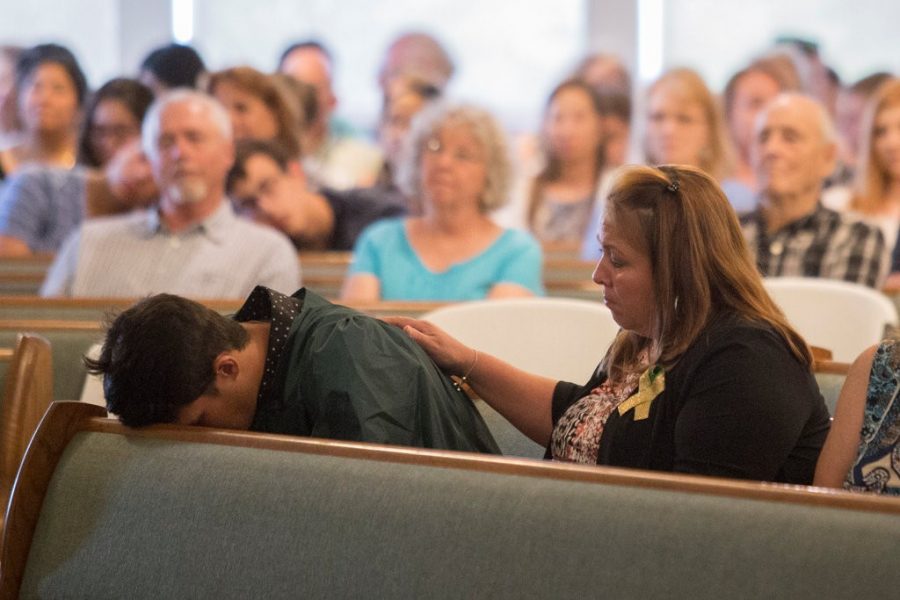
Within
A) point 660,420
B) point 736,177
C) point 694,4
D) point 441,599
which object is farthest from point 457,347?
point 694,4

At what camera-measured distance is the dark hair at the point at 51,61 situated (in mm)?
5570

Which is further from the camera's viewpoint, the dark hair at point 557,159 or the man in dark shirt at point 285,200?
the dark hair at point 557,159

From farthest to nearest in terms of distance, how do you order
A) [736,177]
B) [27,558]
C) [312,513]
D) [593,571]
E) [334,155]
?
[334,155] → [736,177] → [27,558] → [312,513] → [593,571]

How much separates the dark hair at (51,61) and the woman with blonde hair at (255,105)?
726mm

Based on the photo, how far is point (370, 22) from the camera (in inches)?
326

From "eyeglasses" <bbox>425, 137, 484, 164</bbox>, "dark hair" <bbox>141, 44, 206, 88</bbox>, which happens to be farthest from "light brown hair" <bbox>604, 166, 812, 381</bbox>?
"dark hair" <bbox>141, 44, 206, 88</bbox>

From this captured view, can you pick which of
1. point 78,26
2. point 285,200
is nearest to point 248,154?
point 285,200

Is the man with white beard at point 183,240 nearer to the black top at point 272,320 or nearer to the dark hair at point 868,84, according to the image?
the black top at point 272,320

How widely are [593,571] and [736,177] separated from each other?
4.38m

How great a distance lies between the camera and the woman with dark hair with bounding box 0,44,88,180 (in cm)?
556

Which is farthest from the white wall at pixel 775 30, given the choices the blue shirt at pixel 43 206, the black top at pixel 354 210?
the blue shirt at pixel 43 206

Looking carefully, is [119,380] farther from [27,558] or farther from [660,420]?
[660,420]

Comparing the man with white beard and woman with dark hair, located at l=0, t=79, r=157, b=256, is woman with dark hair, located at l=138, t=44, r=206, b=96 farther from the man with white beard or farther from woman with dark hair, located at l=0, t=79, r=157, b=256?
the man with white beard

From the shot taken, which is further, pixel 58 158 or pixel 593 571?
pixel 58 158
